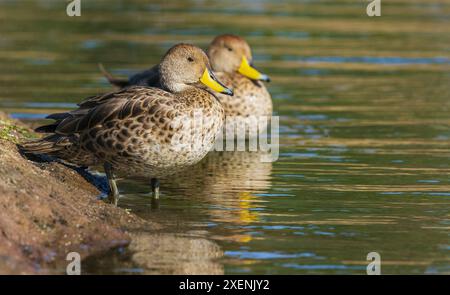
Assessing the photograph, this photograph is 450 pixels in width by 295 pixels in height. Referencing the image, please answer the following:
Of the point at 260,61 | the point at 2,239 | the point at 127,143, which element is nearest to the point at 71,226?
the point at 2,239

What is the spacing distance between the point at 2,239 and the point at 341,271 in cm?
193

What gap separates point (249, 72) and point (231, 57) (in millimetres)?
253

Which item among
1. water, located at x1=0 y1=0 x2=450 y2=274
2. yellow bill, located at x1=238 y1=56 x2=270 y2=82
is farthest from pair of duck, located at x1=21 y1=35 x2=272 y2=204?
yellow bill, located at x1=238 y1=56 x2=270 y2=82

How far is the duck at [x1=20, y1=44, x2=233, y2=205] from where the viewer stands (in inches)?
306

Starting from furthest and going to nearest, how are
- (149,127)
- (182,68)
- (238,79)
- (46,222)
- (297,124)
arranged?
(297,124)
(238,79)
(182,68)
(149,127)
(46,222)

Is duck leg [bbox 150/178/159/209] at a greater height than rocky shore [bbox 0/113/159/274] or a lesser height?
lesser

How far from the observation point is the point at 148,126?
25.5ft

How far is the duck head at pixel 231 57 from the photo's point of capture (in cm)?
1130

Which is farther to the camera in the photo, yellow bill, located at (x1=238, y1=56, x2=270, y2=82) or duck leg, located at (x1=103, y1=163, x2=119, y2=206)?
yellow bill, located at (x1=238, y1=56, x2=270, y2=82)

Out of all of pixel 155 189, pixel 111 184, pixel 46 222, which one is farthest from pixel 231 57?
pixel 46 222

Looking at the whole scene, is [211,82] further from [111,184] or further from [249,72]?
[249,72]

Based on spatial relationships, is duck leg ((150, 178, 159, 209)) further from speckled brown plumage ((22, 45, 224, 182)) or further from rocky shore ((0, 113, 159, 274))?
rocky shore ((0, 113, 159, 274))

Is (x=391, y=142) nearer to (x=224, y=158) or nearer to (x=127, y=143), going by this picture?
(x=224, y=158)

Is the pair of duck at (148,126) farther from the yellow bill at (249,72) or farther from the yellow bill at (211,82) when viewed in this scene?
the yellow bill at (249,72)
